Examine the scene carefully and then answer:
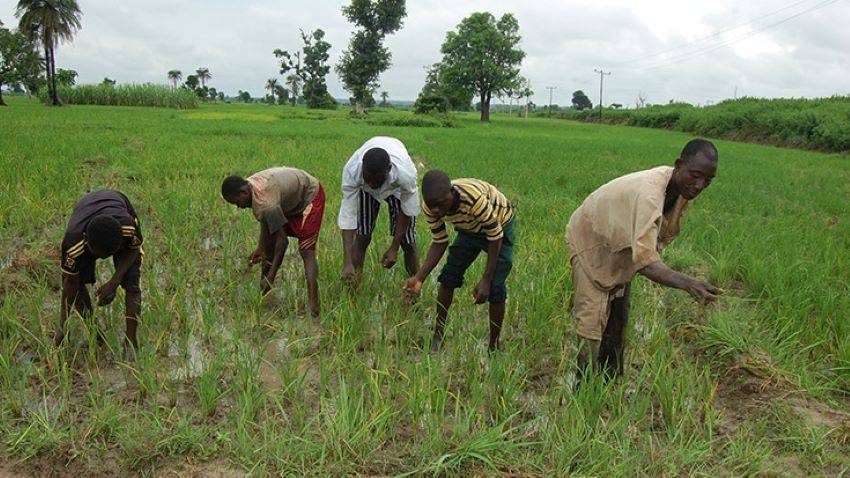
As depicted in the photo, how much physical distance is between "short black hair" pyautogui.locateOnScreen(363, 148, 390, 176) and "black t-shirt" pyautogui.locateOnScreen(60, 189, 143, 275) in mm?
1196

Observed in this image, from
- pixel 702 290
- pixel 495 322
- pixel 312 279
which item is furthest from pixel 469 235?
pixel 702 290

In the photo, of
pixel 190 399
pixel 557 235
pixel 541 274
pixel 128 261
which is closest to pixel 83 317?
pixel 128 261

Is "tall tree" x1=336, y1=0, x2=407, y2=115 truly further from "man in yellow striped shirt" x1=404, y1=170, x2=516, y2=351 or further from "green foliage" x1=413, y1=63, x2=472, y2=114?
"man in yellow striped shirt" x1=404, y1=170, x2=516, y2=351

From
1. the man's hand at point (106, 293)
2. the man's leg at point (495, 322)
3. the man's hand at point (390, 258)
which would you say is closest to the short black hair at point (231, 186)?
the man's hand at point (106, 293)

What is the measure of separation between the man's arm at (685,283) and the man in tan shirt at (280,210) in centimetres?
212

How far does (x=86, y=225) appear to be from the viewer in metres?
2.62

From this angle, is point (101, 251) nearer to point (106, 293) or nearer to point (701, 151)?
point (106, 293)

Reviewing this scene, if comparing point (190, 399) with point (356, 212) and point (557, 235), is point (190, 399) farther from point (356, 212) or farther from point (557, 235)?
point (557, 235)

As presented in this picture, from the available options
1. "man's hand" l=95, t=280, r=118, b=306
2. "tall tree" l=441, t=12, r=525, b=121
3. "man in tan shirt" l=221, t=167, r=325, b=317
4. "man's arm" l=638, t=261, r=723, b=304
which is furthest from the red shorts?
"tall tree" l=441, t=12, r=525, b=121

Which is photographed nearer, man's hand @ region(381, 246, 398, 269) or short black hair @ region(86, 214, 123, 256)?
short black hair @ region(86, 214, 123, 256)

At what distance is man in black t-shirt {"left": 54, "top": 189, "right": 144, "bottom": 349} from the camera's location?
2457 millimetres

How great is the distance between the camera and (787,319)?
10.9 feet

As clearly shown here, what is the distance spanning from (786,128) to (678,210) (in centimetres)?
2233

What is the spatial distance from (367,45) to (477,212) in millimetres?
32713
